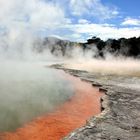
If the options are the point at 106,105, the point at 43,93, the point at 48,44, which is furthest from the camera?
the point at 48,44

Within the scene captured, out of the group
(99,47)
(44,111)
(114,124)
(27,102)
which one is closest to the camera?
(114,124)

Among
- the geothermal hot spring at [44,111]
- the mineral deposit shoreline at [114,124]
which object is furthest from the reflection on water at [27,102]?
the mineral deposit shoreline at [114,124]

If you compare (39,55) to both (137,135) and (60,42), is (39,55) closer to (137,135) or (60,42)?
(60,42)

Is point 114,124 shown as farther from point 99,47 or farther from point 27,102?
point 99,47

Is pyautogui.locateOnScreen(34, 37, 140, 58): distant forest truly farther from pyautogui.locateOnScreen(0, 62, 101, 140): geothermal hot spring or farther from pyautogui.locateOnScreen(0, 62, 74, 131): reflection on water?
pyautogui.locateOnScreen(0, 62, 101, 140): geothermal hot spring

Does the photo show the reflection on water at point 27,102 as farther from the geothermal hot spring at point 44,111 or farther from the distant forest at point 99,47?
the distant forest at point 99,47

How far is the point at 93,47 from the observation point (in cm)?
6128

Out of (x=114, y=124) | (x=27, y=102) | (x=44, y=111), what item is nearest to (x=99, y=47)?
(x=27, y=102)

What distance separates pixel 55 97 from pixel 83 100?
124 centimetres

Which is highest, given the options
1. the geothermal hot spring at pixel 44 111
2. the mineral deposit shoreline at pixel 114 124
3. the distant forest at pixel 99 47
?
the distant forest at pixel 99 47

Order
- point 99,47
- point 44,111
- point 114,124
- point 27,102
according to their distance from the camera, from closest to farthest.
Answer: point 114,124 < point 44,111 < point 27,102 < point 99,47

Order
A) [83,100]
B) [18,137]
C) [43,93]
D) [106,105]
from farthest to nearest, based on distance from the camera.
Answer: [43,93] → [83,100] → [106,105] → [18,137]

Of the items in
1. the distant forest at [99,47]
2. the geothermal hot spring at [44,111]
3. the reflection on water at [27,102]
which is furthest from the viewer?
the distant forest at [99,47]

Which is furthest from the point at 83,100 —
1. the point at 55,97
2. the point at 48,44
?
the point at 48,44
